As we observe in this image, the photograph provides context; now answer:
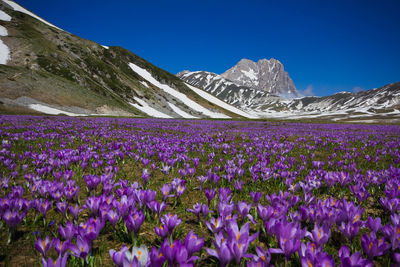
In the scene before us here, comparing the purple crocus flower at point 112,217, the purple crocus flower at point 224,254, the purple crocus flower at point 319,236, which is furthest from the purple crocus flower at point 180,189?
the purple crocus flower at point 319,236

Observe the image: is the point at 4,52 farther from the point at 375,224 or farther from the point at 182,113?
the point at 375,224

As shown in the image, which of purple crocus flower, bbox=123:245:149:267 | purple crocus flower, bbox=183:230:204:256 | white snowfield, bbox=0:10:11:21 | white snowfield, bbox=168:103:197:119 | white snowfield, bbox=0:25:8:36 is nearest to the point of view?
purple crocus flower, bbox=123:245:149:267

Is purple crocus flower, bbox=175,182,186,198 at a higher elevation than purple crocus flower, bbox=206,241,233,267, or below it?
below

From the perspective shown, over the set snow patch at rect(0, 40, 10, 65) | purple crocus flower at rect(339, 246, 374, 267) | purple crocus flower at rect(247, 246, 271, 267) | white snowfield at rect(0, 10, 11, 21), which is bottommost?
purple crocus flower at rect(247, 246, 271, 267)

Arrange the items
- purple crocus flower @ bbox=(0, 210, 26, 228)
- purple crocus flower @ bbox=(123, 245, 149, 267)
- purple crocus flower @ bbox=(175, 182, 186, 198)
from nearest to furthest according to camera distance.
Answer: purple crocus flower @ bbox=(123, 245, 149, 267)
purple crocus flower @ bbox=(0, 210, 26, 228)
purple crocus flower @ bbox=(175, 182, 186, 198)

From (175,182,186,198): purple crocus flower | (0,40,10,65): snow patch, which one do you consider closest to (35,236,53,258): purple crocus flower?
(175,182,186,198): purple crocus flower

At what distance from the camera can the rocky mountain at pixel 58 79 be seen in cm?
4069

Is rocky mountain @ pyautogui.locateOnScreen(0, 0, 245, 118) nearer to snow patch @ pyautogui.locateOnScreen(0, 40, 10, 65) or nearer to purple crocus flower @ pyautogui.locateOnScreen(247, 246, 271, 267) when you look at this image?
snow patch @ pyautogui.locateOnScreen(0, 40, 10, 65)

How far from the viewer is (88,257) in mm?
1827

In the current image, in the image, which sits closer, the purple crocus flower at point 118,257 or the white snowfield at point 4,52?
the purple crocus flower at point 118,257

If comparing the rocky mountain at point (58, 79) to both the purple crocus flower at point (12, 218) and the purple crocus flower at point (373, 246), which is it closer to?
the purple crocus flower at point (12, 218)

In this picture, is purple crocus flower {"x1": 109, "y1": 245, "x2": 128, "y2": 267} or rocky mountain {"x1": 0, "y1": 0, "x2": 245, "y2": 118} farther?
rocky mountain {"x1": 0, "y1": 0, "x2": 245, "y2": 118}

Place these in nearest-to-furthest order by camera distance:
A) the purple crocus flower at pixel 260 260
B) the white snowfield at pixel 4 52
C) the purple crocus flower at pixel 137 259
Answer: the purple crocus flower at pixel 137 259
the purple crocus flower at pixel 260 260
the white snowfield at pixel 4 52

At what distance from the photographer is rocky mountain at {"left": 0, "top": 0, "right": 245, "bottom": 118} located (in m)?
40.7
